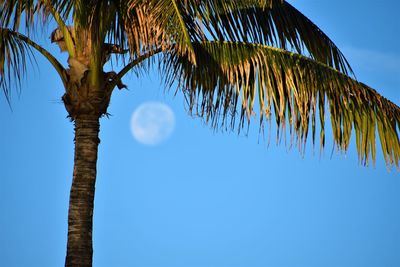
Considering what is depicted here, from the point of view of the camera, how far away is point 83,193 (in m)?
9.62

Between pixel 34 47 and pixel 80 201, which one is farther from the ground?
pixel 34 47

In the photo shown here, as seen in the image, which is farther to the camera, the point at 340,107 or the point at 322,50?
the point at 322,50

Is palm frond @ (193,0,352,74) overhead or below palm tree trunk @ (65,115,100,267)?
overhead

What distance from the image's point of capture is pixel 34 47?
1018cm

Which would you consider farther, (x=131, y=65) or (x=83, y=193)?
(x=131, y=65)

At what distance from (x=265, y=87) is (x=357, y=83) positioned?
1.16m

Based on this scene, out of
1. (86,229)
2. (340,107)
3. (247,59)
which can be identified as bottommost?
(86,229)

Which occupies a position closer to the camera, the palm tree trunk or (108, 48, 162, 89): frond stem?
the palm tree trunk

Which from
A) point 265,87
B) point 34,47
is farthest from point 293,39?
point 34,47

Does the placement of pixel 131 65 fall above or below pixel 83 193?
above

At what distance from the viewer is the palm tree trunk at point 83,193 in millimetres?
9500

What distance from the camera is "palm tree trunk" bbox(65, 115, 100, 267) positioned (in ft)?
31.2

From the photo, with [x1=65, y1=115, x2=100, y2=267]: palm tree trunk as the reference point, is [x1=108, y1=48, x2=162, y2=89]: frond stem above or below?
above

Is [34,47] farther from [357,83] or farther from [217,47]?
[357,83]
